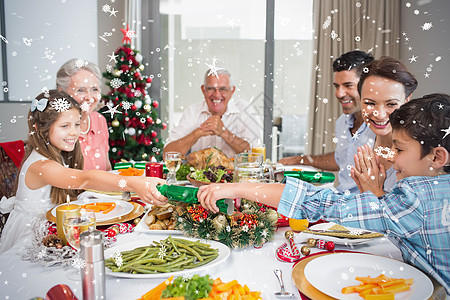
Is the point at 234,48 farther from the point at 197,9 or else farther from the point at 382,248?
the point at 382,248

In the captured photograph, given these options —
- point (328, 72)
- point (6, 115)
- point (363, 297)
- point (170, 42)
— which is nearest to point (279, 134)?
point (328, 72)

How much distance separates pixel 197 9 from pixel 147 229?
359 cm

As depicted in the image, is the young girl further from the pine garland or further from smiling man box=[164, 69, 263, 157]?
smiling man box=[164, 69, 263, 157]

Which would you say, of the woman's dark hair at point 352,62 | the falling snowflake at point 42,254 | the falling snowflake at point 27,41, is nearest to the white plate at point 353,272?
the falling snowflake at point 42,254

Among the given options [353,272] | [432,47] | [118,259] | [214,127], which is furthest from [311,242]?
[432,47]

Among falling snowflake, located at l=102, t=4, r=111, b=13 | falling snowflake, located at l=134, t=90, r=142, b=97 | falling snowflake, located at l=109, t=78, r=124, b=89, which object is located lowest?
falling snowflake, located at l=134, t=90, r=142, b=97

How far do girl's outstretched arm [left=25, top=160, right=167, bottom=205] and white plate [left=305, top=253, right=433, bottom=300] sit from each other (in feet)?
1.57

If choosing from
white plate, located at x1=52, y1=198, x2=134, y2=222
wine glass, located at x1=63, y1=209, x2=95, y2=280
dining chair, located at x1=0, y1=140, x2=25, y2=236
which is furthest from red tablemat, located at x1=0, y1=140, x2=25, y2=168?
wine glass, located at x1=63, y1=209, x2=95, y2=280

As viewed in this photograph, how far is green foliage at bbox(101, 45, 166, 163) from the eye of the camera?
11.6ft

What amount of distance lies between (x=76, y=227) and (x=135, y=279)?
0.57 ft

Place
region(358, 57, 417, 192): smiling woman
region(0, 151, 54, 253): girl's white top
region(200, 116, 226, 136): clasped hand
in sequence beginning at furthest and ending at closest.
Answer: region(200, 116, 226, 136): clasped hand < region(358, 57, 417, 192): smiling woman < region(0, 151, 54, 253): girl's white top

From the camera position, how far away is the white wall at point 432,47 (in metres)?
2.13

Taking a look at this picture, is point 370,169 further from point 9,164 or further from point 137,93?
point 137,93

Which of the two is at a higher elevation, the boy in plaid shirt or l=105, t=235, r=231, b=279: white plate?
the boy in plaid shirt
